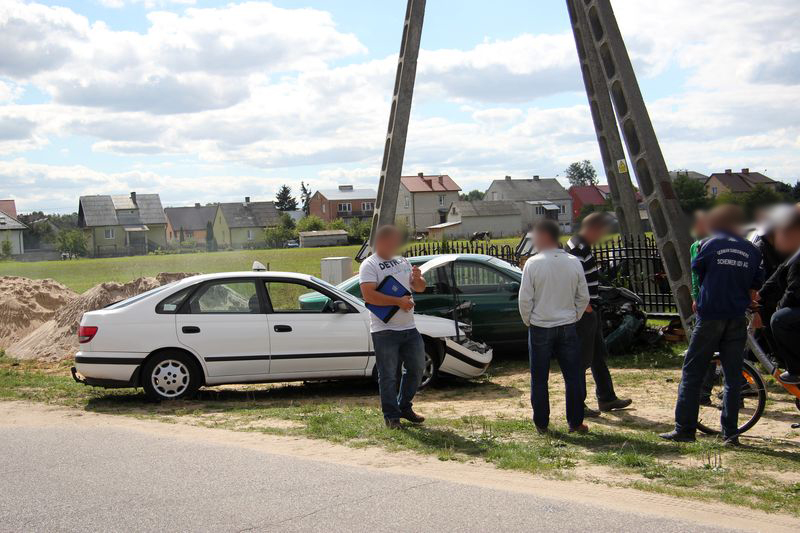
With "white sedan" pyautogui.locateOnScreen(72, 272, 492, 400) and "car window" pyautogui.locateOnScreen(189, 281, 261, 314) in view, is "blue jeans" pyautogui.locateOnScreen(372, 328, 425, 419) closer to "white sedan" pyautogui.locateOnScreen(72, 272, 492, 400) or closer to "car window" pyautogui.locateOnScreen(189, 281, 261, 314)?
"white sedan" pyautogui.locateOnScreen(72, 272, 492, 400)

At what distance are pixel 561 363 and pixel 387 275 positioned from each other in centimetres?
173

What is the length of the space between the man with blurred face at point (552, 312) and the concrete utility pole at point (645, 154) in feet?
10.6

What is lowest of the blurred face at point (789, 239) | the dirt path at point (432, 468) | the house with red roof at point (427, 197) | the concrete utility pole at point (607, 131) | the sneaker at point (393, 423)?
the dirt path at point (432, 468)

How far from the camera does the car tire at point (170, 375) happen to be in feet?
32.4

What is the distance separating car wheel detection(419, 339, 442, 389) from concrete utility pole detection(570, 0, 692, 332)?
296cm

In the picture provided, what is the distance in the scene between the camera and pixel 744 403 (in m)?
7.79

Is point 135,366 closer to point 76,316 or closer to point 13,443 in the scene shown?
point 13,443

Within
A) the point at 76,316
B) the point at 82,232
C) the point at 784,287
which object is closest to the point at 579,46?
the point at 784,287

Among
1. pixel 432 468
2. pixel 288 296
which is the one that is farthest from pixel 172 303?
pixel 432 468

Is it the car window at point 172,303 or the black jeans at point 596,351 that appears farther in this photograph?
the car window at point 172,303

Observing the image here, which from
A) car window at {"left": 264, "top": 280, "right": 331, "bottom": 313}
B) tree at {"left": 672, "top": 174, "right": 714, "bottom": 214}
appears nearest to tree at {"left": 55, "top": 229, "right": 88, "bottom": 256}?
car window at {"left": 264, "top": 280, "right": 331, "bottom": 313}

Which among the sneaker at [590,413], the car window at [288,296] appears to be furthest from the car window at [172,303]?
the sneaker at [590,413]

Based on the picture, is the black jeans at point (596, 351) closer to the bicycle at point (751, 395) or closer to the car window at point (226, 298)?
the bicycle at point (751, 395)

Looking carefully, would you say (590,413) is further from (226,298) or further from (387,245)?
(226,298)
